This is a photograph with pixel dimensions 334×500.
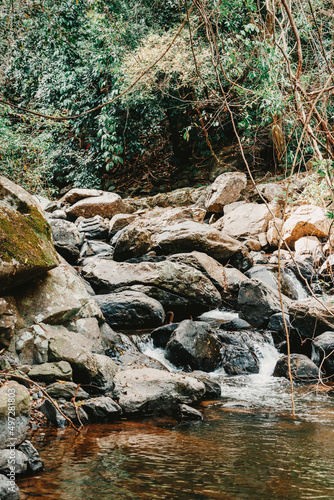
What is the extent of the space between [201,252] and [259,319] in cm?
239

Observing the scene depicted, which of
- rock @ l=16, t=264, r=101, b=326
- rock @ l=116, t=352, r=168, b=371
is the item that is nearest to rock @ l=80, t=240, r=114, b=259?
rock @ l=16, t=264, r=101, b=326

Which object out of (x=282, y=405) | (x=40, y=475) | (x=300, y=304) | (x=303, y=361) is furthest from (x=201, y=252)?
(x=40, y=475)

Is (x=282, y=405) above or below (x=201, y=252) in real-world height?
below

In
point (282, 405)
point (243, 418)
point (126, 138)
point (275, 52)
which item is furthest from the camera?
point (126, 138)

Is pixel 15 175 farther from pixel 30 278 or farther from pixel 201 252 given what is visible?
pixel 30 278

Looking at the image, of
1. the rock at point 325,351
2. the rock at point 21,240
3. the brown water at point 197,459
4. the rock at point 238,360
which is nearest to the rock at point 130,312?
the rock at point 238,360

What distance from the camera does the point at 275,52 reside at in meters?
4.00

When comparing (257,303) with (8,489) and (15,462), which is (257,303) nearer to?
(15,462)

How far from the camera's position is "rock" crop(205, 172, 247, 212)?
12.6 meters

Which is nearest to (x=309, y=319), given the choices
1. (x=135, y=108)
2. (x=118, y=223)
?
(x=118, y=223)

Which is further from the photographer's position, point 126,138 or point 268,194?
point 126,138

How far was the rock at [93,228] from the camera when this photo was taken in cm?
1101

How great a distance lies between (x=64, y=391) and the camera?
162 inches

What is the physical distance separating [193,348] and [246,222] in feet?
19.7
